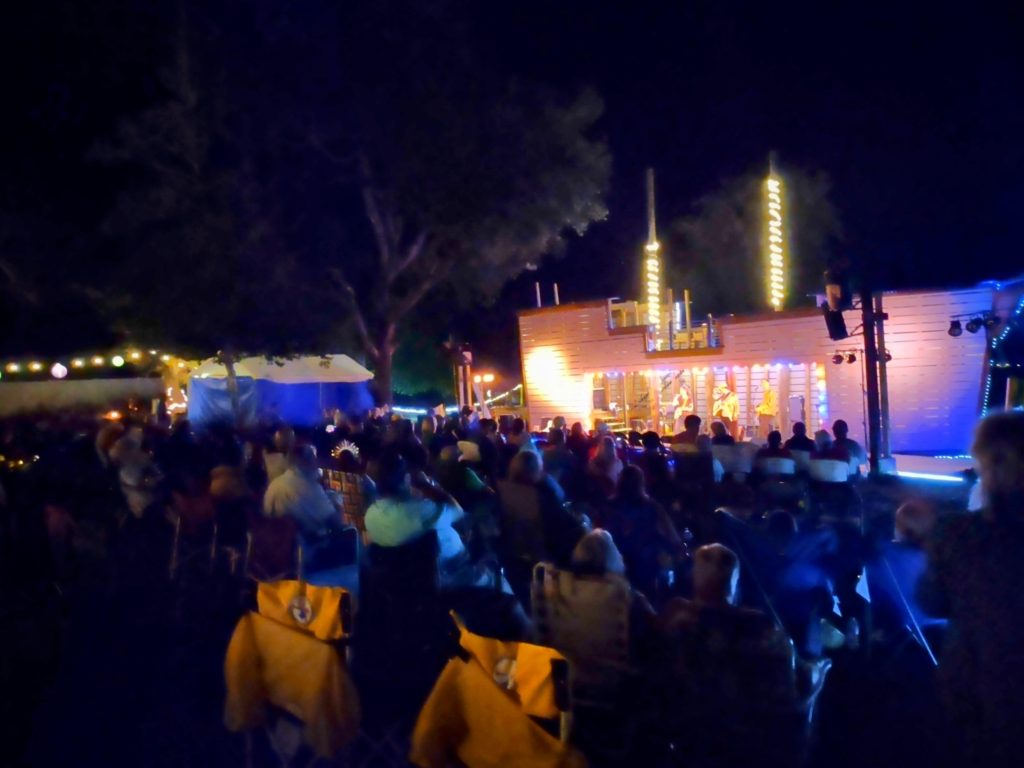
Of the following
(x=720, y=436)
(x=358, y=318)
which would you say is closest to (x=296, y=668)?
(x=720, y=436)

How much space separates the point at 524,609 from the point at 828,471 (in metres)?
2.30

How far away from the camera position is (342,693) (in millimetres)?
4523

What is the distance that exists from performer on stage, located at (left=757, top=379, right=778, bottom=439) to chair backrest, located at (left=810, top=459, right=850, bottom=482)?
10907mm

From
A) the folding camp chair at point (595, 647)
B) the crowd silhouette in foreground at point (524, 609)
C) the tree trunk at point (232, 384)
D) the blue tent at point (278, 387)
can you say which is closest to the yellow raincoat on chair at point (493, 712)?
the crowd silhouette in foreground at point (524, 609)

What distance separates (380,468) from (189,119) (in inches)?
612

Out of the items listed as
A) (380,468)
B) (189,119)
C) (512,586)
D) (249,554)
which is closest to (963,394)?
(512,586)

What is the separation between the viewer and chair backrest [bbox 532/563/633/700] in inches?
171

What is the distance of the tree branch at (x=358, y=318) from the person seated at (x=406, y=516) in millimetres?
15811

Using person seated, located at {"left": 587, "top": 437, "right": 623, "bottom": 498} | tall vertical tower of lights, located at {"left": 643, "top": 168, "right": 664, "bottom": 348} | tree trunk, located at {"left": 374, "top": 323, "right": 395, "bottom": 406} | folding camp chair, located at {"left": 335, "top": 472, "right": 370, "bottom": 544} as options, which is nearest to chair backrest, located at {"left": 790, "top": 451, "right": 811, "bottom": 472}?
person seated, located at {"left": 587, "top": 437, "right": 623, "bottom": 498}

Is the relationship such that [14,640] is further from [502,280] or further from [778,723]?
[502,280]

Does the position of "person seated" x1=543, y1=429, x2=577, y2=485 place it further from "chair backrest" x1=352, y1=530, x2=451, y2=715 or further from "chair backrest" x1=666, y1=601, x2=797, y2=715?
"chair backrest" x1=666, y1=601, x2=797, y2=715

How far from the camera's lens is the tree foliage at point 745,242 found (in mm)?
28953

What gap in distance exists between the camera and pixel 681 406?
20.3m

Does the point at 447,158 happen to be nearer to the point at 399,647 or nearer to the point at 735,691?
the point at 399,647
